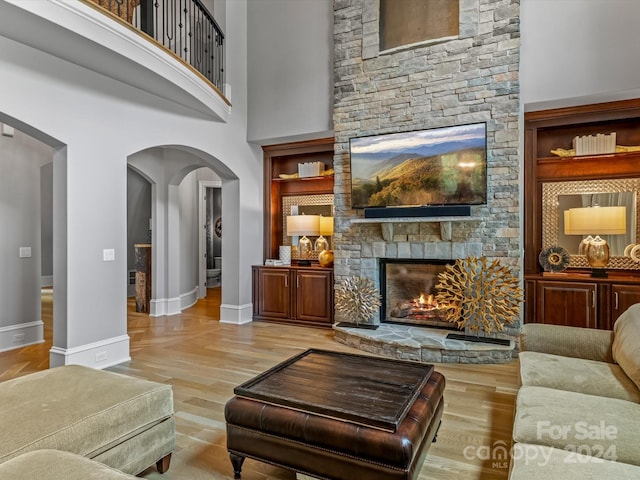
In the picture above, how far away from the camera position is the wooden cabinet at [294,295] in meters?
5.79

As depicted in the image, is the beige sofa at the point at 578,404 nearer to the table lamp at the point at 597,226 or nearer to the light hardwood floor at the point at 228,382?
the light hardwood floor at the point at 228,382

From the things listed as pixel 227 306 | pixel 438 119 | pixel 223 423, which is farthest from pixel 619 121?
pixel 227 306

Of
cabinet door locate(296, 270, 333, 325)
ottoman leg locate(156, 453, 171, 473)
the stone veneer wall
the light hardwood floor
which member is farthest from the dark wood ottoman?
cabinet door locate(296, 270, 333, 325)

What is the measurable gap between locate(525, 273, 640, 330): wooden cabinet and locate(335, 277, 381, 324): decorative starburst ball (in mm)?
1851

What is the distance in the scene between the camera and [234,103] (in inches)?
237

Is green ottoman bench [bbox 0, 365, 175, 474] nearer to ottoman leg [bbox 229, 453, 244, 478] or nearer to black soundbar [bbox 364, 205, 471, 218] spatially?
ottoman leg [bbox 229, 453, 244, 478]

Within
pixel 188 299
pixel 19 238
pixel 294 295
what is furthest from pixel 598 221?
pixel 19 238

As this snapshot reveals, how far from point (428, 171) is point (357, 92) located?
153cm

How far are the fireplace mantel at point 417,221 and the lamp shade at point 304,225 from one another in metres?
0.92

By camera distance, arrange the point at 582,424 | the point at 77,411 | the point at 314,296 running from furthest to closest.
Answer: the point at 314,296, the point at 77,411, the point at 582,424

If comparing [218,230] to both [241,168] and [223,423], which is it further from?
[223,423]

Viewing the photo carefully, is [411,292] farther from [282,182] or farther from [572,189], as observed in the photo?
[282,182]

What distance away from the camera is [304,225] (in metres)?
6.00

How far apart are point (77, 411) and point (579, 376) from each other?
2777 mm
